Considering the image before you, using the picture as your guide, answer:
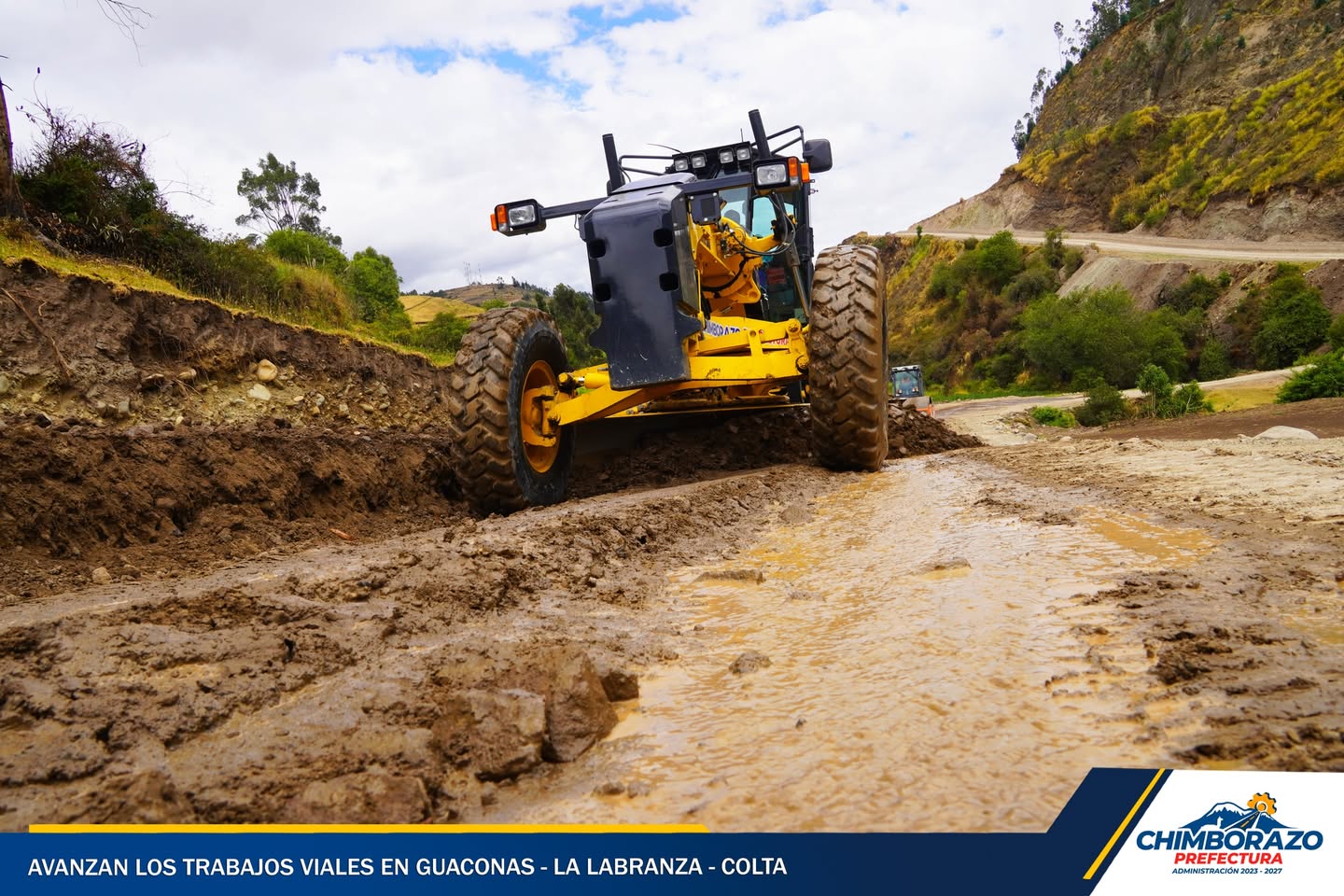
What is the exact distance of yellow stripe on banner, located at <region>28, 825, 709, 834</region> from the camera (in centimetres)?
158

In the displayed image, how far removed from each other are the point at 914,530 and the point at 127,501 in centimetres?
447

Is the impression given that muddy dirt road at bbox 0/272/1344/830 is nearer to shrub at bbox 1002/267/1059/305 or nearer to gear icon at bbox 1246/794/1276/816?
gear icon at bbox 1246/794/1276/816

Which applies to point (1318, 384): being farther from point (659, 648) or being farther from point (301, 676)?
point (301, 676)

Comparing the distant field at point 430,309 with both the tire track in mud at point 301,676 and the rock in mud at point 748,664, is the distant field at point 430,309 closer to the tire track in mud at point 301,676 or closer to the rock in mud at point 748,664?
the tire track in mud at point 301,676

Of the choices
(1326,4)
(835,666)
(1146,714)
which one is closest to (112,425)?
(835,666)

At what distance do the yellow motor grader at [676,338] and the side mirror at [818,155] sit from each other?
0.01 meters

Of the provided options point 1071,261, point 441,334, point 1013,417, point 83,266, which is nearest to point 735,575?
point 83,266

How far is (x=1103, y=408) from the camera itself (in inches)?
746

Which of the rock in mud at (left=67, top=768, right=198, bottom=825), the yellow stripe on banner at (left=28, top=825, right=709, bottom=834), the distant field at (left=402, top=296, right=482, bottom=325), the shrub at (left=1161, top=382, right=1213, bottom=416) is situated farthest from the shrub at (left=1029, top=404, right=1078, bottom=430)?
the rock in mud at (left=67, top=768, right=198, bottom=825)

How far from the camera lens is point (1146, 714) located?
6.18 ft

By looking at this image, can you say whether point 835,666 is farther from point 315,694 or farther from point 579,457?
point 579,457

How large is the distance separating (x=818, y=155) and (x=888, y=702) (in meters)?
5.43

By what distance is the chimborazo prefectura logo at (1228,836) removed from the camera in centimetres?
155

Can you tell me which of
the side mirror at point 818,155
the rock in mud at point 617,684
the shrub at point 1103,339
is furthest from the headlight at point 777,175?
the shrub at point 1103,339
